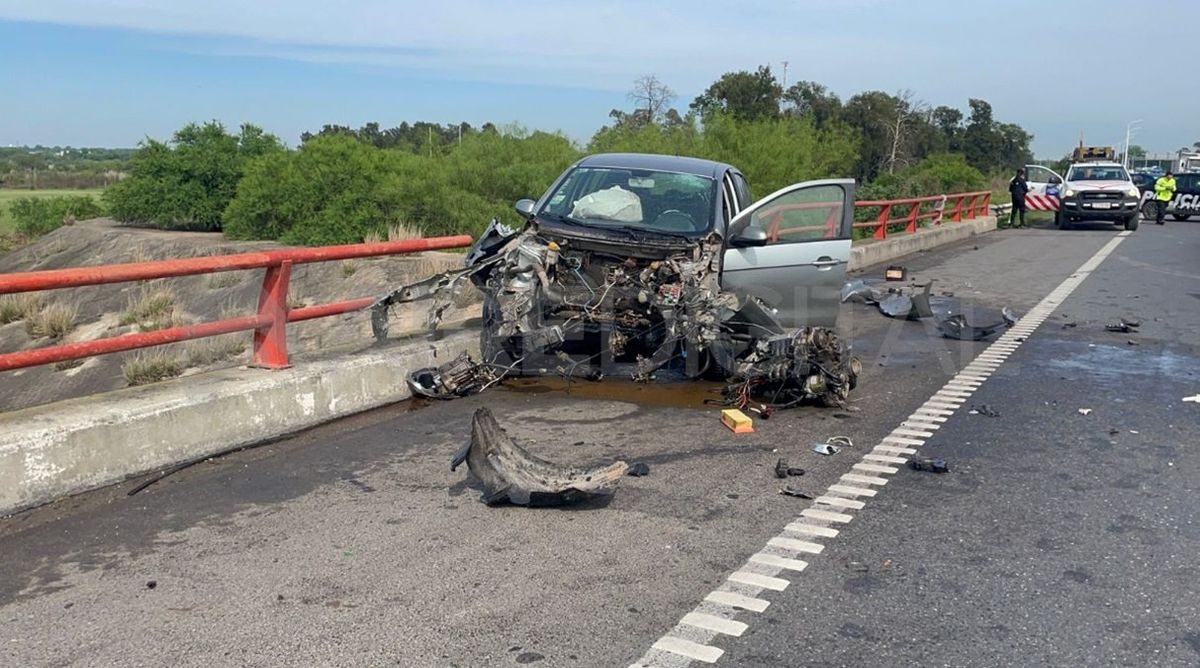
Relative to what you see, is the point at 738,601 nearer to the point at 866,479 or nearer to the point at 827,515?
the point at 827,515

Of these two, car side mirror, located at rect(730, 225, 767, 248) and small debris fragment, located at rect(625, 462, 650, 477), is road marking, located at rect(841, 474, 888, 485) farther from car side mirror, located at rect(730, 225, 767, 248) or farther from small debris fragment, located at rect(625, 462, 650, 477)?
car side mirror, located at rect(730, 225, 767, 248)

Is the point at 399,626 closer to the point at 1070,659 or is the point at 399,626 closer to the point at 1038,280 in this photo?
the point at 1070,659

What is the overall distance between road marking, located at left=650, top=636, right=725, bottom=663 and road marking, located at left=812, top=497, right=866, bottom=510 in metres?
1.90

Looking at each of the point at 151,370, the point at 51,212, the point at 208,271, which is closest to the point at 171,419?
the point at 208,271

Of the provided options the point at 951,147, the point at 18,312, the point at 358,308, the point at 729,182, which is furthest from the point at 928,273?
the point at 951,147

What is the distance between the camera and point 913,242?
22.1 metres

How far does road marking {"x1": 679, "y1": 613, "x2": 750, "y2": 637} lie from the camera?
12.5 feet

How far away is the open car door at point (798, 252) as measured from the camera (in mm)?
8422

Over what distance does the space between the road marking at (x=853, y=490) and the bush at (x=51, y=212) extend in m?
33.0

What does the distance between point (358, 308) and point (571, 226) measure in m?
1.87

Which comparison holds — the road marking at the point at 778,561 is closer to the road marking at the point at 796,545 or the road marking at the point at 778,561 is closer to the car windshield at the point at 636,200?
the road marking at the point at 796,545

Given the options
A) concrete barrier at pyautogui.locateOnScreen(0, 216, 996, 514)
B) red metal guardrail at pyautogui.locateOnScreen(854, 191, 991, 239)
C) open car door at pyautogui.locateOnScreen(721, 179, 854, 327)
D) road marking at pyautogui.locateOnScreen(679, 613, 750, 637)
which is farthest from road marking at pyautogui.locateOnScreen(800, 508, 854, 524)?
red metal guardrail at pyautogui.locateOnScreen(854, 191, 991, 239)

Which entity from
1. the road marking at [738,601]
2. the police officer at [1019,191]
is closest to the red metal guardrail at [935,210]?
the police officer at [1019,191]

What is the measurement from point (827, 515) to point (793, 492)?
1.27 feet
